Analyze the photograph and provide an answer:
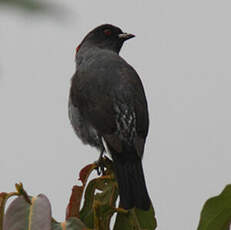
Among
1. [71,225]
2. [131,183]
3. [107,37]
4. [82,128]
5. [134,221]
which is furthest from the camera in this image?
[107,37]

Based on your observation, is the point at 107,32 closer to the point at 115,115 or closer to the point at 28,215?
the point at 115,115

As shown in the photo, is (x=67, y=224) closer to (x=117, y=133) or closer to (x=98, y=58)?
(x=117, y=133)

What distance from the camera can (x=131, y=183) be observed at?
302 centimetres

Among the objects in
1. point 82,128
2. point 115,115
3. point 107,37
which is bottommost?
point 82,128

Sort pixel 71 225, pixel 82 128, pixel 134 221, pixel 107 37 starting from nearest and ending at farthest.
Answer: pixel 71 225, pixel 134 221, pixel 82 128, pixel 107 37

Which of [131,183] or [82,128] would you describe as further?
[82,128]

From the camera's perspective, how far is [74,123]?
4.20 m

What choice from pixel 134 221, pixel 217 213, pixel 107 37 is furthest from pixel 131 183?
pixel 107 37

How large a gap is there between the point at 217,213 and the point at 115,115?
6.20 ft

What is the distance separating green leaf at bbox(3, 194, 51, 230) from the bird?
0.91m

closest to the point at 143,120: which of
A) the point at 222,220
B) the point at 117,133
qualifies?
the point at 117,133

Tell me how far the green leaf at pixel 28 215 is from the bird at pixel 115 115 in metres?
0.91

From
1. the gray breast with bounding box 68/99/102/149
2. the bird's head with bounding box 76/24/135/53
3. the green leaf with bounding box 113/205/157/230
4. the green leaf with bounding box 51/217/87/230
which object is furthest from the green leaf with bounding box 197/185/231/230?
the bird's head with bounding box 76/24/135/53

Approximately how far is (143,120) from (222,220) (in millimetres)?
1875
